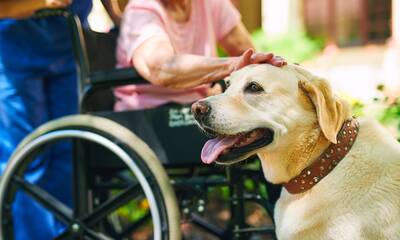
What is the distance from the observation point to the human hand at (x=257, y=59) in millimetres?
2459

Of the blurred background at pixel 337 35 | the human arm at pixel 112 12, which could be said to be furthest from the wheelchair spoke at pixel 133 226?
the blurred background at pixel 337 35

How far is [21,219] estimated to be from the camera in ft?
11.0

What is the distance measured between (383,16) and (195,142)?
877 centimetres

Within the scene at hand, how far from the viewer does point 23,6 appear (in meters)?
3.21

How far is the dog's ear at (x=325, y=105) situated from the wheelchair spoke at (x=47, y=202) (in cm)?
115

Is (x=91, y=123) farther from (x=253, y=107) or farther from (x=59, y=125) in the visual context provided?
(x=253, y=107)

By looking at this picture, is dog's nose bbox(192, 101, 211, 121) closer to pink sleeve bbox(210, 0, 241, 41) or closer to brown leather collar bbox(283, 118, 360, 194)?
brown leather collar bbox(283, 118, 360, 194)

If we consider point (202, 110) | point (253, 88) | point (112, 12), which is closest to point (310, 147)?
point (253, 88)

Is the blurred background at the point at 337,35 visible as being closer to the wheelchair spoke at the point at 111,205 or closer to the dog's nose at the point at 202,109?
the wheelchair spoke at the point at 111,205

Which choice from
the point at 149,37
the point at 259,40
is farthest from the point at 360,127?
the point at 259,40

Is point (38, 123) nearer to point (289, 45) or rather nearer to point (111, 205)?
point (111, 205)

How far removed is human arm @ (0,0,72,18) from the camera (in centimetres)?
320

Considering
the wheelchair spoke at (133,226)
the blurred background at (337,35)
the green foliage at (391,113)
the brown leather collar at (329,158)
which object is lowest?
the blurred background at (337,35)

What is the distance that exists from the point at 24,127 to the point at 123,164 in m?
0.62
